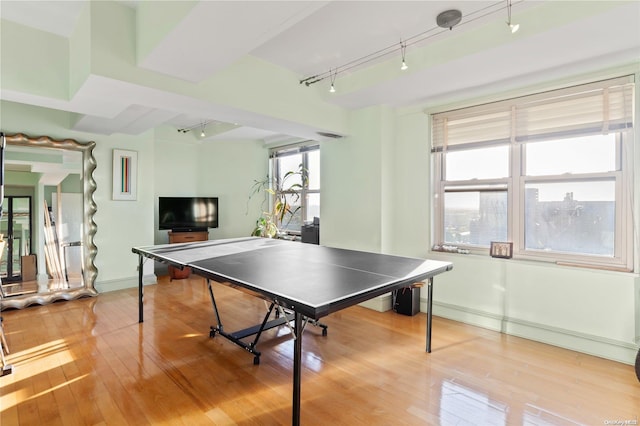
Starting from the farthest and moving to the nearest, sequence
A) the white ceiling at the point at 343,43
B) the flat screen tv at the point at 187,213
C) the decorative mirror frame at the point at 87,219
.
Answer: the flat screen tv at the point at 187,213, the decorative mirror frame at the point at 87,219, the white ceiling at the point at 343,43

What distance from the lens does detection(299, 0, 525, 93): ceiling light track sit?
2312 millimetres

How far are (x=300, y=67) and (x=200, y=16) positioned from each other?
161 cm

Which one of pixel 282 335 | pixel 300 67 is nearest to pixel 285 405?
pixel 282 335

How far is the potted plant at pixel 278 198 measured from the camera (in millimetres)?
5750

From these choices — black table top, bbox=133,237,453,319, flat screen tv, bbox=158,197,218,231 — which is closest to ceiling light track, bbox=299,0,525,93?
black table top, bbox=133,237,453,319

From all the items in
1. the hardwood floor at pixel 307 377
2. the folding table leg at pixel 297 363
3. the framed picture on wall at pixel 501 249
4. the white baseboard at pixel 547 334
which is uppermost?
the framed picture on wall at pixel 501 249

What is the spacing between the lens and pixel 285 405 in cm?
212

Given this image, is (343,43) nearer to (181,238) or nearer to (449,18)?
(449,18)

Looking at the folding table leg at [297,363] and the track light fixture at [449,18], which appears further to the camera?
the track light fixture at [449,18]

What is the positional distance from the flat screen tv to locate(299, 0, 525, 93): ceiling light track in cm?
343

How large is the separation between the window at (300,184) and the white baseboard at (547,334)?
2.97 metres

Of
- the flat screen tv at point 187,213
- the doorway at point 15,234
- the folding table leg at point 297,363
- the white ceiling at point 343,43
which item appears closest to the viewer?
the folding table leg at point 297,363

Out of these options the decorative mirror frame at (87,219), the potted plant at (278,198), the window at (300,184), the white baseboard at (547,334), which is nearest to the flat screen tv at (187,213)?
the potted plant at (278,198)

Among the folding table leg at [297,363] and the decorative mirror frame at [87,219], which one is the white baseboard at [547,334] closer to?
the folding table leg at [297,363]
